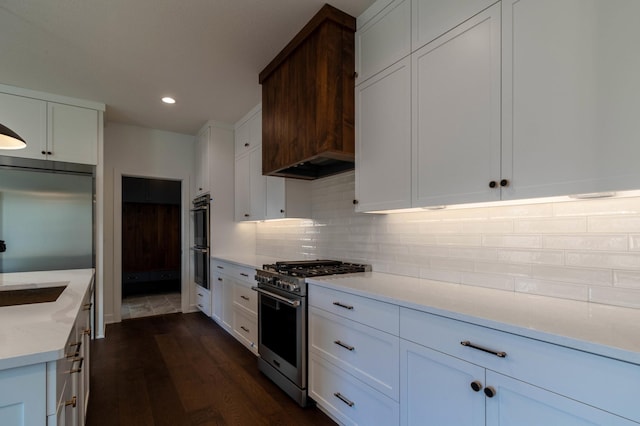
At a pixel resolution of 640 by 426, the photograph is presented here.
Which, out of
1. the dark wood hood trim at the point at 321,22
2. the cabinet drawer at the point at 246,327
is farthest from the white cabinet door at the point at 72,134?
the dark wood hood trim at the point at 321,22

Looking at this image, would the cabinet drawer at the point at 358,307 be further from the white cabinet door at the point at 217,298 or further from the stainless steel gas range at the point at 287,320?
the white cabinet door at the point at 217,298

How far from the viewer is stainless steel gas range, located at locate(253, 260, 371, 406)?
7.31ft

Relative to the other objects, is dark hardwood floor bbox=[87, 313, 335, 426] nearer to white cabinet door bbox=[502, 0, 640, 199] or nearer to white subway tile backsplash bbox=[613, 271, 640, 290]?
white subway tile backsplash bbox=[613, 271, 640, 290]

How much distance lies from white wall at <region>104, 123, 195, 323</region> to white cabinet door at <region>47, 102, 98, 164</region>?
2.35ft

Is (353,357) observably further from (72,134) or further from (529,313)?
(72,134)

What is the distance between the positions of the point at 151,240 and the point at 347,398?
5.55m

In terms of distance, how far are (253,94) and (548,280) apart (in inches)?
123

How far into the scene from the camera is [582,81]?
1207mm

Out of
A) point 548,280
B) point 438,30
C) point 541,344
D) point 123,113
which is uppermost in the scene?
point 123,113

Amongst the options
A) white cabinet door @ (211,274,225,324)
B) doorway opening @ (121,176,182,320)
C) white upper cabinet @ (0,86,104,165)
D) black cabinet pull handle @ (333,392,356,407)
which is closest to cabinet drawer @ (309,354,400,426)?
black cabinet pull handle @ (333,392,356,407)

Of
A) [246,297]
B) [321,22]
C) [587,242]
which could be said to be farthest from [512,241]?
[246,297]

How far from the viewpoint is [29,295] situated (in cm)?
186

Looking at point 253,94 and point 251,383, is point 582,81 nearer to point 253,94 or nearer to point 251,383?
point 251,383

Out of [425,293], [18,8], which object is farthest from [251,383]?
[18,8]
